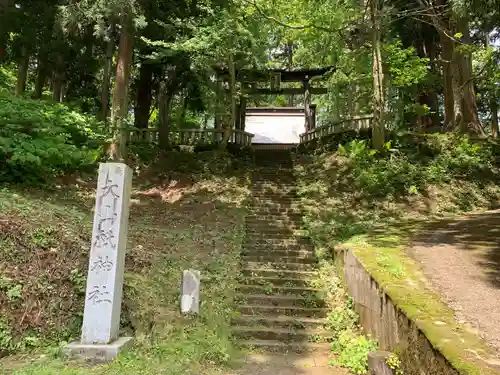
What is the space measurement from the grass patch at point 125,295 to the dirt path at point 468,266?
300 centimetres

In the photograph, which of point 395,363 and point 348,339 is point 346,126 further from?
point 395,363

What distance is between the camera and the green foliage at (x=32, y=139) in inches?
347

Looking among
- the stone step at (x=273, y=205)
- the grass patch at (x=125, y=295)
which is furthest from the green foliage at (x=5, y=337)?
the stone step at (x=273, y=205)

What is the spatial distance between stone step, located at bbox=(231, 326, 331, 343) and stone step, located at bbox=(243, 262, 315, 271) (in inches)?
77.3

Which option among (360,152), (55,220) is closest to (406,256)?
(55,220)

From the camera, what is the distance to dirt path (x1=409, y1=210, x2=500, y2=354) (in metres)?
4.29

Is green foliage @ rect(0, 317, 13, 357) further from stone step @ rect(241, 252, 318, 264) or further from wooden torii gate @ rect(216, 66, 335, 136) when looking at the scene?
wooden torii gate @ rect(216, 66, 335, 136)

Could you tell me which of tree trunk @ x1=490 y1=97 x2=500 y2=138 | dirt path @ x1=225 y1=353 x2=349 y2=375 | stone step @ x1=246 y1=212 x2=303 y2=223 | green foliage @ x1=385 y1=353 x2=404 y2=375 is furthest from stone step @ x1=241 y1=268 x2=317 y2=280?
tree trunk @ x1=490 y1=97 x2=500 y2=138

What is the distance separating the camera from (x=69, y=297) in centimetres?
576

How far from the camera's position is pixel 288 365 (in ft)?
18.7

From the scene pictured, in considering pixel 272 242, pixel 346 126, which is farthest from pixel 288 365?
pixel 346 126

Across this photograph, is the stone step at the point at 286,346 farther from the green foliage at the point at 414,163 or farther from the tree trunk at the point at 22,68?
the tree trunk at the point at 22,68

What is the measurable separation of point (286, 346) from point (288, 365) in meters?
0.59

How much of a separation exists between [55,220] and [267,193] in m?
6.82
